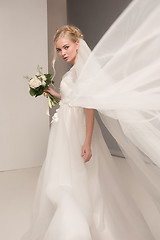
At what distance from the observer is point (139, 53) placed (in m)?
1.16

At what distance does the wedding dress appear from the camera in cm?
115

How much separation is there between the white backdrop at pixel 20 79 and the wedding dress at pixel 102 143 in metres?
Result: 2.31

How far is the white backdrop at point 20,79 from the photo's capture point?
12.9ft

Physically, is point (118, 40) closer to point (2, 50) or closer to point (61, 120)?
point (61, 120)

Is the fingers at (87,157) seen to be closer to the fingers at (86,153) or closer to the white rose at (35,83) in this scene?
the fingers at (86,153)

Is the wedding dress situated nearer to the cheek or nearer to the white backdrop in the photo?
the cheek

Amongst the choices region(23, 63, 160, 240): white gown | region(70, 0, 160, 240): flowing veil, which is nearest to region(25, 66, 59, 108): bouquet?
region(23, 63, 160, 240): white gown

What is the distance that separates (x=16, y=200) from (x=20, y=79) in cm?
176

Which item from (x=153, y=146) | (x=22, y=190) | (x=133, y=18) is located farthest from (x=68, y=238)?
(x=22, y=190)

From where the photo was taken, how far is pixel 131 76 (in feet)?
3.87

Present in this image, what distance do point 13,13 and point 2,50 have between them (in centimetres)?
51

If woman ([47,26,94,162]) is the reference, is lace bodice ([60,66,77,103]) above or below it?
below

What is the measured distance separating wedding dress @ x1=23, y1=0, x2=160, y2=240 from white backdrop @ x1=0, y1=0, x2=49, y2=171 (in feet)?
7.56

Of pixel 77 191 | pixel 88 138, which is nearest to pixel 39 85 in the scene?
pixel 88 138
